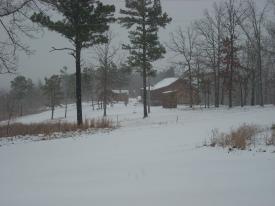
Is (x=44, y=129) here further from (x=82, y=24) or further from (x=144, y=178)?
(x=144, y=178)

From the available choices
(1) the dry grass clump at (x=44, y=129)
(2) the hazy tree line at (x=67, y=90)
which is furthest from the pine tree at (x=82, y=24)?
(2) the hazy tree line at (x=67, y=90)

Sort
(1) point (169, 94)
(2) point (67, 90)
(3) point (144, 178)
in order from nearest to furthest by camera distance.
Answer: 1. (3) point (144, 178)
2. (1) point (169, 94)
3. (2) point (67, 90)

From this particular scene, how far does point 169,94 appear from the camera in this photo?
54312mm

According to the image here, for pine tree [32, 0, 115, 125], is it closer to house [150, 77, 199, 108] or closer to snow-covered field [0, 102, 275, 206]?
snow-covered field [0, 102, 275, 206]

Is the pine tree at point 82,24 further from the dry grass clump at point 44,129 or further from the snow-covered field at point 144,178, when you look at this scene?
the snow-covered field at point 144,178

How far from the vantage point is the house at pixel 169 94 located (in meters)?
53.2

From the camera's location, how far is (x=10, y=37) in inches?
465

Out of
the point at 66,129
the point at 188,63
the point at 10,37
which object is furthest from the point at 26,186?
the point at 188,63

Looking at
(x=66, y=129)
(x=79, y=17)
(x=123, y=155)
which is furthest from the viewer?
(x=79, y=17)

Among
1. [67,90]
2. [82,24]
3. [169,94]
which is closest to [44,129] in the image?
[82,24]

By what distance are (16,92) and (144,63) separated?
191 feet

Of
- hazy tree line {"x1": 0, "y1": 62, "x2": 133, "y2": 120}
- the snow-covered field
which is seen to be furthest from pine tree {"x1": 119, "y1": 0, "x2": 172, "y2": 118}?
the snow-covered field

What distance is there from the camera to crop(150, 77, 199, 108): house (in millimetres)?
53188

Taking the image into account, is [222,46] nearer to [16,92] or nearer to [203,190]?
[203,190]
